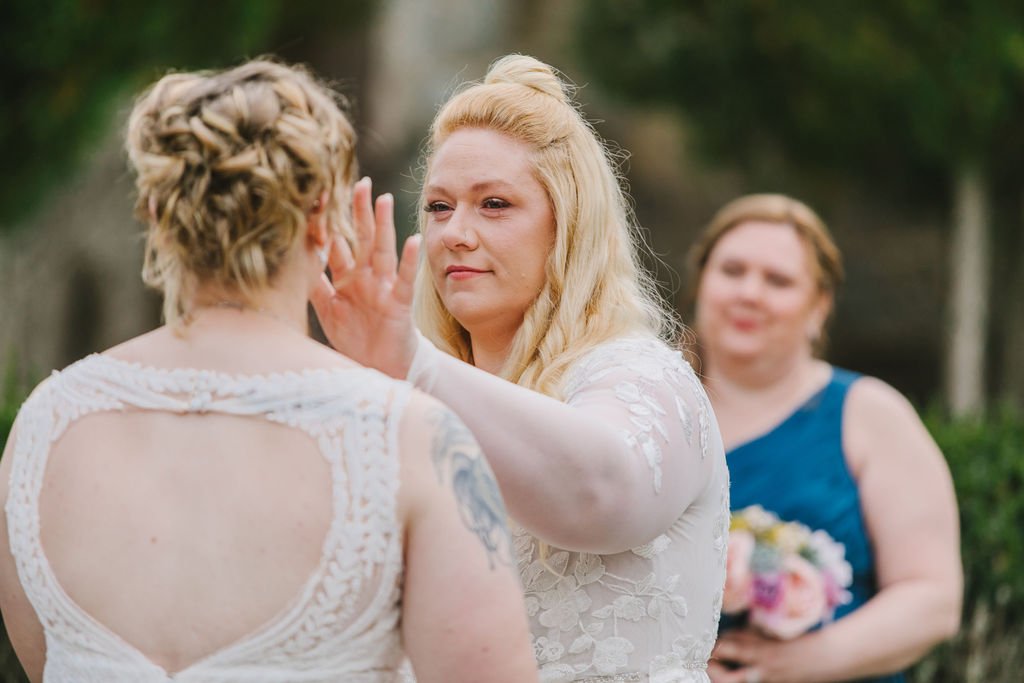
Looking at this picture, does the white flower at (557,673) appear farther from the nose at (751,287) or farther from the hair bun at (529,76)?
the nose at (751,287)

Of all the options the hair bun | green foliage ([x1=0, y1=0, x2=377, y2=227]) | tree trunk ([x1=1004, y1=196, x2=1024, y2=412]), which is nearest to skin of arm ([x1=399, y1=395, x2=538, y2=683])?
the hair bun

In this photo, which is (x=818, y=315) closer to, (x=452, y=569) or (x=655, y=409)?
(x=655, y=409)

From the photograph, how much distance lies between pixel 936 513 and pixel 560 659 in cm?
192

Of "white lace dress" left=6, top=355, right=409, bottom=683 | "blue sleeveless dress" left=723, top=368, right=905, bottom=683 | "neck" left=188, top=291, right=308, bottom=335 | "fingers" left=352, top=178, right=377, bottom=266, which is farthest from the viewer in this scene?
"blue sleeveless dress" left=723, top=368, right=905, bottom=683

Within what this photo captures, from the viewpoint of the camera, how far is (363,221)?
85.7 inches

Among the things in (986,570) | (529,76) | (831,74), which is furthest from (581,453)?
(831,74)

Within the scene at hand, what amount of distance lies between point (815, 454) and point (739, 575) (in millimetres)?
556

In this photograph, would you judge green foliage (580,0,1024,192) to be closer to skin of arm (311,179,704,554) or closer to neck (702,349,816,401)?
neck (702,349,816,401)

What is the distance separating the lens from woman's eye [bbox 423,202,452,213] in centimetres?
285

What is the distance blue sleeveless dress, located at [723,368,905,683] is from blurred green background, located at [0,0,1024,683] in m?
2.30

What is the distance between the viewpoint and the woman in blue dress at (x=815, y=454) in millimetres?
3945

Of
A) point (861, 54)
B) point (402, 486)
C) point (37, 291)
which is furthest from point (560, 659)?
point (37, 291)

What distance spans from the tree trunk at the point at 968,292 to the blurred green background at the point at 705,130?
0.08 feet

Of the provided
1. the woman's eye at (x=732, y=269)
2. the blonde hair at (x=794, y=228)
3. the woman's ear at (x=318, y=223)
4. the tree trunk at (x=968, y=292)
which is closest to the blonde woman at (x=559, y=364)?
the woman's ear at (x=318, y=223)
